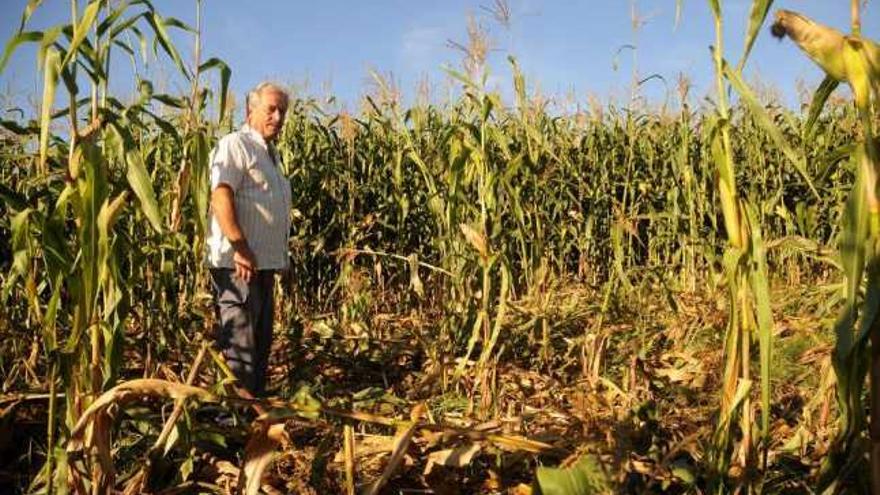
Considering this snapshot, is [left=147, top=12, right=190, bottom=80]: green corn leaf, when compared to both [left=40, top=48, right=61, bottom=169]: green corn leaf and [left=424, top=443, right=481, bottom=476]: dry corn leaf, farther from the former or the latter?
[left=424, top=443, right=481, bottom=476]: dry corn leaf

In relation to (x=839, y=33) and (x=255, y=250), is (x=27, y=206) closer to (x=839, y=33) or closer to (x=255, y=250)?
(x=255, y=250)

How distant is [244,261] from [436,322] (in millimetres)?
1747

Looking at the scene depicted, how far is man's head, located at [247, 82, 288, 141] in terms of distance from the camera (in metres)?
3.20

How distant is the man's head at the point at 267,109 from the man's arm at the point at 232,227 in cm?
39

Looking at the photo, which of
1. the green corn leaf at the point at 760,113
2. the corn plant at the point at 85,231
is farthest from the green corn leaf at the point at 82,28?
the green corn leaf at the point at 760,113

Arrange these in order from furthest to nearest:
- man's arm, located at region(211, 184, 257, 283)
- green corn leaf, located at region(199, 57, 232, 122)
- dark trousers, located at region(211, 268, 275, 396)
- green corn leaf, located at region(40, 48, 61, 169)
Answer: dark trousers, located at region(211, 268, 275, 396) → man's arm, located at region(211, 184, 257, 283) → green corn leaf, located at region(199, 57, 232, 122) → green corn leaf, located at region(40, 48, 61, 169)

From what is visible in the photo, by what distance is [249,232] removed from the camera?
314cm

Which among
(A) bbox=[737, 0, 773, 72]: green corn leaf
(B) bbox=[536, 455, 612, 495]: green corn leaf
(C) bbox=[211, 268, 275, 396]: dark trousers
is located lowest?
(B) bbox=[536, 455, 612, 495]: green corn leaf

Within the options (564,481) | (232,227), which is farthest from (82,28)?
(564,481)

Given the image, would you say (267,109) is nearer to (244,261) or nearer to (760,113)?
(244,261)

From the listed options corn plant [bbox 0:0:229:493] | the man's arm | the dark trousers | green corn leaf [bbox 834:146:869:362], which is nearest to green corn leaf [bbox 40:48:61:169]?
corn plant [bbox 0:0:229:493]

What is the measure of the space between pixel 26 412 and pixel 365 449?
1.62m

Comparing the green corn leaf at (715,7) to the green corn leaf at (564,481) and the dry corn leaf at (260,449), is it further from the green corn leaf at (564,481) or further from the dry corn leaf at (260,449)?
the dry corn leaf at (260,449)

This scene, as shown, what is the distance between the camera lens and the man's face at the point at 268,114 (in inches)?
126
